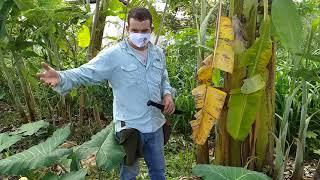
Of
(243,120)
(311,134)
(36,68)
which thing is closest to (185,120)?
(311,134)

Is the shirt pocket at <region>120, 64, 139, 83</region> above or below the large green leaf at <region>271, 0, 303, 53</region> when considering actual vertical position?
below

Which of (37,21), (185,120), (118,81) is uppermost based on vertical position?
(37,21)

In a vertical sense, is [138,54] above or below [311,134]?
above

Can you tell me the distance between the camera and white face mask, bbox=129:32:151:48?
2.76 m

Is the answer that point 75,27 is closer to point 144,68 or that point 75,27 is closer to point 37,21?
point 37,21

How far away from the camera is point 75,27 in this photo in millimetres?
5086

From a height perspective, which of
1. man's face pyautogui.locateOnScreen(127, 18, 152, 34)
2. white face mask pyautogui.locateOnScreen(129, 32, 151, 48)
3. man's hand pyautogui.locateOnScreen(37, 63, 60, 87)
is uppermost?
man's face pyautogui.locateOnScreen(127, 18, 152, 34)

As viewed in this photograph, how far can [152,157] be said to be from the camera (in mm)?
2979

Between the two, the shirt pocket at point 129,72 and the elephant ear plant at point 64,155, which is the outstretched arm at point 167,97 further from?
the elephant ear plant at point 64,155

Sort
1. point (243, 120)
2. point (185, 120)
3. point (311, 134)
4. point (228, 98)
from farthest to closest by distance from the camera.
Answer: point (185, 120) < point (311, 134) < point (228, 98) < point (243, 120)

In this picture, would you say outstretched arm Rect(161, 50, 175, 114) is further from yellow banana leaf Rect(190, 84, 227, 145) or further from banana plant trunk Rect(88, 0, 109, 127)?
banana plant trunk Rect(88, 0, 109, 127)

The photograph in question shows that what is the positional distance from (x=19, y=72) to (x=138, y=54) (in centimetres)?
235

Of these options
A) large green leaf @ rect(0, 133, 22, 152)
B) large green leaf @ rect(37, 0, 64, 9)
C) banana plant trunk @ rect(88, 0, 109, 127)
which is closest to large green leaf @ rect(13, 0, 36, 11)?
large green leaf @ rect(37, 0, 64, 9)

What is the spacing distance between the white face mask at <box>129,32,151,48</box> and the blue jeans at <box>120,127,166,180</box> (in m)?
0.56
